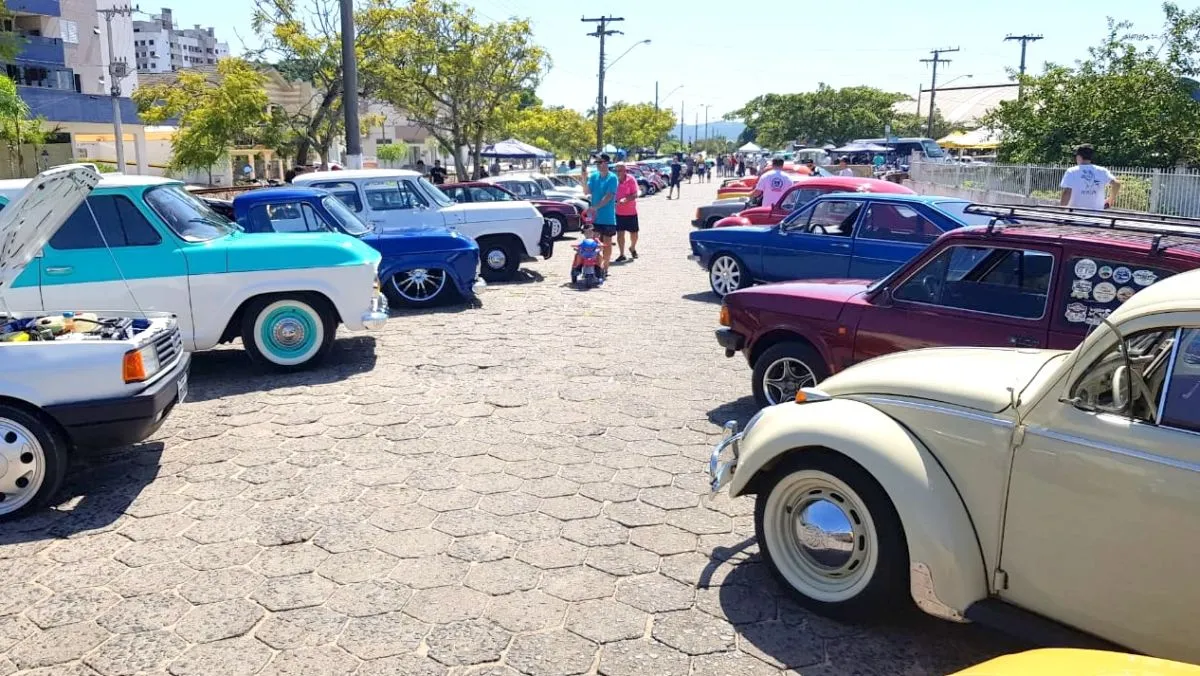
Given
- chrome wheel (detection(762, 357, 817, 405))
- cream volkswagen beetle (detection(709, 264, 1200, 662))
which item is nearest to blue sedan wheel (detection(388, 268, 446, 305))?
chrome wheel (detection(762, 357, 817, 405))

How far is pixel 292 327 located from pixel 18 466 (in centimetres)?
316

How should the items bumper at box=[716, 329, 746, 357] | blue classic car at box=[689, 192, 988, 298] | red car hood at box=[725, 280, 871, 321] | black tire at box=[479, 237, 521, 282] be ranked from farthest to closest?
black tire at box=[479, 237, 521, 282] → blue classic car at box=[689, 192, 988, 298] → bumper at box=[716, 329, 746, 357] → red car hood at box=[725, 280, 871, 321]

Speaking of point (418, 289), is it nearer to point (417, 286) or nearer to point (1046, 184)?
point (417, 286)

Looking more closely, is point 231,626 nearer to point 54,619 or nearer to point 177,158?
point 54,619

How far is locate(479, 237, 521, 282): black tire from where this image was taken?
44.4ft

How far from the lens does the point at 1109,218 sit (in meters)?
5.11

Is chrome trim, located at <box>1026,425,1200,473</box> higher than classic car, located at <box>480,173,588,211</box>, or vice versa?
classic car, located at <box>480,173,588,211</box>

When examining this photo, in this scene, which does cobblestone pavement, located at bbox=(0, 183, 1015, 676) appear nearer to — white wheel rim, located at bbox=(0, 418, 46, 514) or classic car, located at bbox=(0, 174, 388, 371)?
white wheel rim, located at bbox=(0, 418, 46, 514)

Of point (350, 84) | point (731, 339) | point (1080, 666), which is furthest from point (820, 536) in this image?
point (350, 84)

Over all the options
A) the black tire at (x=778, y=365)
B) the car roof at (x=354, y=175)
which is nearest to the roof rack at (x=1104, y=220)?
the black tire at (x=778, y=365)

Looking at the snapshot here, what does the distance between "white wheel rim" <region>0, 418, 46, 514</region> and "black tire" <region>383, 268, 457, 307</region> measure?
622 centimetres

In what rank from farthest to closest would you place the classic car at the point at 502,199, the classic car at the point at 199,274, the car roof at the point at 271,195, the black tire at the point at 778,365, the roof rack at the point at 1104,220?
the classic car at the point at 502,199
the car roof at the point at 271,195
the classic car at the point at 199,274
the black tire at the point at 778,365
the roof rack at the point at 1104,220

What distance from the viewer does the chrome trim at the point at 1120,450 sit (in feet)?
9.20

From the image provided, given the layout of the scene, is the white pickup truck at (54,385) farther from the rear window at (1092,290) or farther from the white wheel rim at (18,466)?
the rear window at (1092,290)
